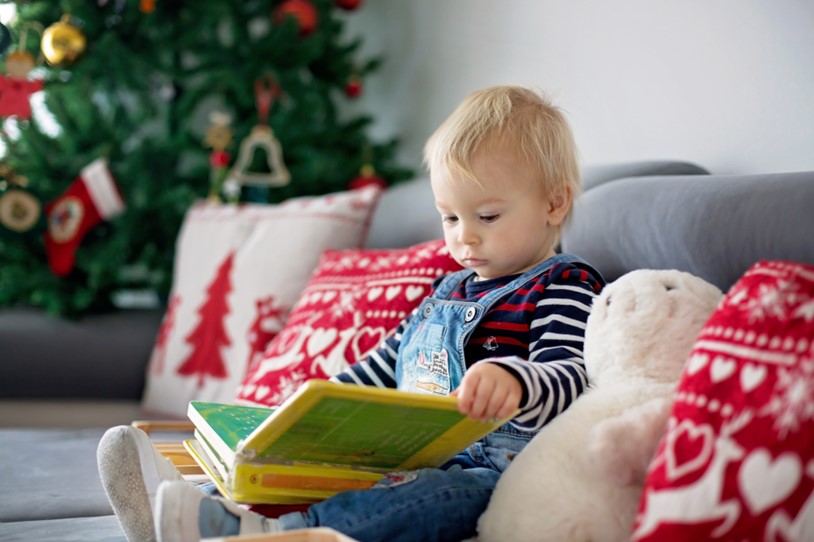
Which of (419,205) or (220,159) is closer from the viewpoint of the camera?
(419,205)

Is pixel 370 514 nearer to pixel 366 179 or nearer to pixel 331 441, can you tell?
pixel 331 441

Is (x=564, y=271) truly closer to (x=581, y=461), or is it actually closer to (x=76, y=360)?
(x=581, y=461)

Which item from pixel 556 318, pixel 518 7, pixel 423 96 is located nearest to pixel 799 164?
pixel 556 318

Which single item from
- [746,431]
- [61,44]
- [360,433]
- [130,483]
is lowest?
[130,483]

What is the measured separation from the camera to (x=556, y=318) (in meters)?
1.05

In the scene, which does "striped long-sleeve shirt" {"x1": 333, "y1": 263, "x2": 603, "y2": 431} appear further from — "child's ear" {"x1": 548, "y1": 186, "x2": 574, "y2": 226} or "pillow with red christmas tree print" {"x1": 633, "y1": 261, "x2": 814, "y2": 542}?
"pillow with red christmas tree print" {"x1": 633, "y1": 261, "x2": 814, "y2": 542}

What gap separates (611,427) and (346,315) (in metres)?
0.81

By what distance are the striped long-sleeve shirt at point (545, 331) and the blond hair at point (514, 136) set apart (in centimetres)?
13

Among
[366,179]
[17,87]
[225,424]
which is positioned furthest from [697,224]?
[17,87]

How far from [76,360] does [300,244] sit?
596 mm

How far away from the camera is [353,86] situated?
259 centimetres

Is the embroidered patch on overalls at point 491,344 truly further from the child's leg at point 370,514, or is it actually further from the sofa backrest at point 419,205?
the sofa backrest at point 419,205

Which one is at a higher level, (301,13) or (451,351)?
(301,13)

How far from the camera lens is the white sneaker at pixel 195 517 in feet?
2.83
